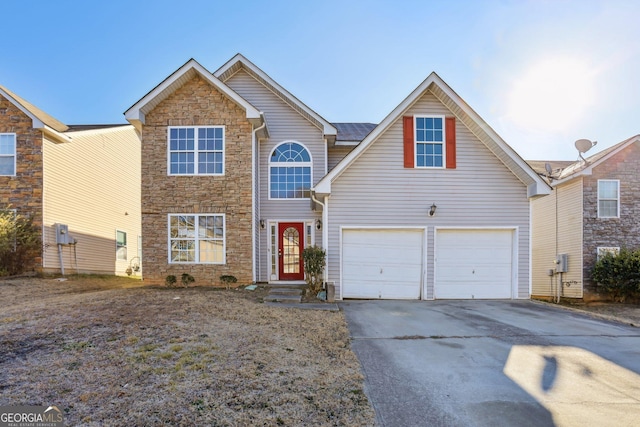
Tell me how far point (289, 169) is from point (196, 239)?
13.8ft

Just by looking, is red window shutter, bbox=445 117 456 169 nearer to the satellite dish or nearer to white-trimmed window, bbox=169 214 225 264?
the satellite dish

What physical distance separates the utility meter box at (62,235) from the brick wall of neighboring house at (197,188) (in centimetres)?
426

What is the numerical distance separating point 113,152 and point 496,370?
1920cm

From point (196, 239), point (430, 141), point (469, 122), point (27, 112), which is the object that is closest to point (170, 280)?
point (196, 239)

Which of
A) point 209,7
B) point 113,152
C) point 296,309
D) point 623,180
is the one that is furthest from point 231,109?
point 623,180

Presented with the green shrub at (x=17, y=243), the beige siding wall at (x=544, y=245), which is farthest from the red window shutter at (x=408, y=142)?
the green shrub at (x=17, y=243)

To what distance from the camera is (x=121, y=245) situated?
1906 centimetres

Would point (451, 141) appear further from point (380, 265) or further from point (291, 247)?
point (291, 247)

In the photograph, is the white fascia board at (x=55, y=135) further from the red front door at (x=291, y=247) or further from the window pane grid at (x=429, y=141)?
the window pane grid at (x=429, y=141)

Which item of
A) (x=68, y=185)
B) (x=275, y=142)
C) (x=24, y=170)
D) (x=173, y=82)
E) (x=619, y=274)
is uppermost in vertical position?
(x=173, y=82)

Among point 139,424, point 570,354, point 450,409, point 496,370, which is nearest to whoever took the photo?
point 139,424

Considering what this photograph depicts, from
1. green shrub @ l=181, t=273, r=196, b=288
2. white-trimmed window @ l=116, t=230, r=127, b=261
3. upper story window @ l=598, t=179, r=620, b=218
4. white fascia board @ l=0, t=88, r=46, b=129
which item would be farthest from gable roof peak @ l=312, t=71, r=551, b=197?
white-trimmed window @ l=116, t=230, r=127, b=261

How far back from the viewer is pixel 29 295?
32.0ft

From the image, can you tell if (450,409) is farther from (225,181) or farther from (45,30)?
(45,30)
